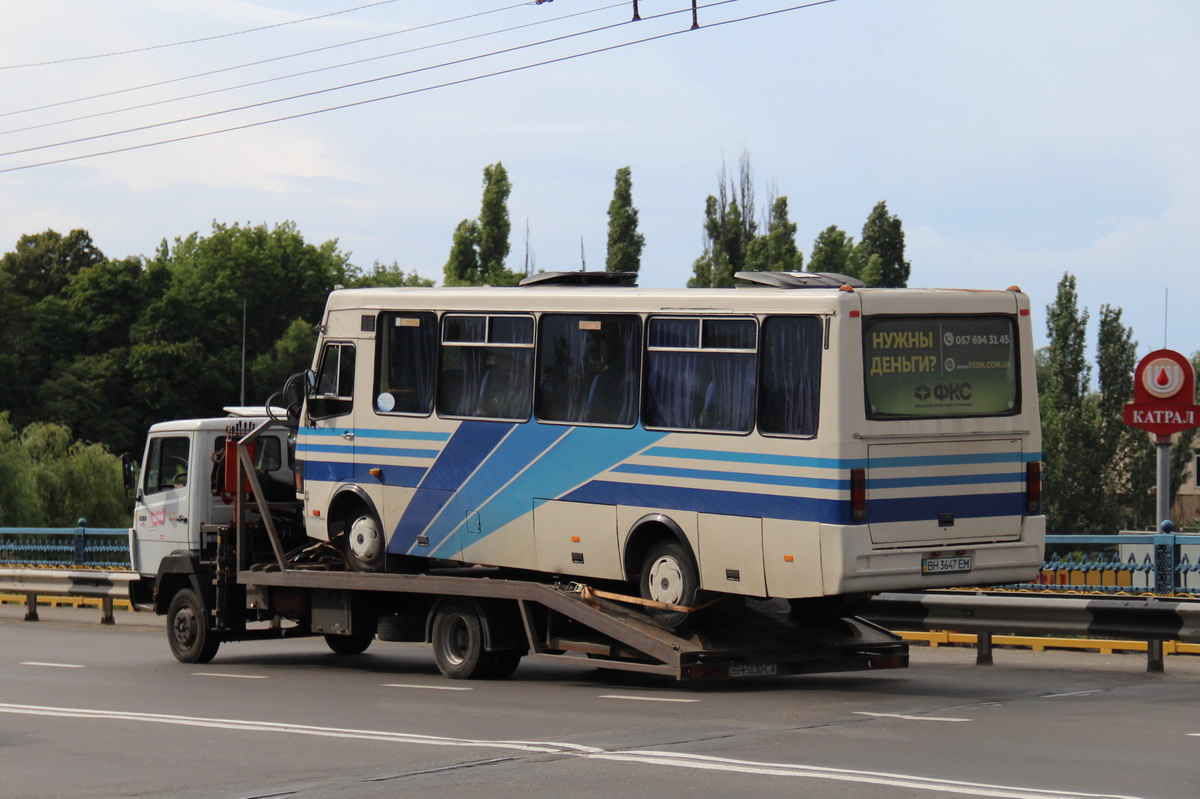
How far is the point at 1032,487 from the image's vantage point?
43.6 feet

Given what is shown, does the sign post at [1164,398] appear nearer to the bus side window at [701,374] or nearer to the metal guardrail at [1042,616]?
the metal guardrail at [1042,616]

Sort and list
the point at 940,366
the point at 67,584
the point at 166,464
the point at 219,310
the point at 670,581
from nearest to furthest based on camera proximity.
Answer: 1. the point at 940,366
2. the point at 670,581
3. the point at 166,464
4. the point at 67,584
5. the point at 219,310

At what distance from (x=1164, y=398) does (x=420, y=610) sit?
902cm

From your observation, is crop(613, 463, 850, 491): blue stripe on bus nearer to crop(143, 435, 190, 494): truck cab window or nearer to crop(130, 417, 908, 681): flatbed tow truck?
crop(130, 417, 908, 681): flatbed tow truck

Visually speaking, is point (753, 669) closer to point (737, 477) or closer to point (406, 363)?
point (737, 477)

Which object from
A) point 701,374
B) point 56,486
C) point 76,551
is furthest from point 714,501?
point 56,486

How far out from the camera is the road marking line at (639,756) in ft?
26.3

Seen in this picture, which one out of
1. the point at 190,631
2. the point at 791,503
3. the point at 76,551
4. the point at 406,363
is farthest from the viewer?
the point at 76,551

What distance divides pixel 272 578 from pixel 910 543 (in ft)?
22.2

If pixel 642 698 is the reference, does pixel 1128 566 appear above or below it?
above

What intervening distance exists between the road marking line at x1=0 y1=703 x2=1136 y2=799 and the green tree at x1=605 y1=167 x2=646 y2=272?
6834 cm

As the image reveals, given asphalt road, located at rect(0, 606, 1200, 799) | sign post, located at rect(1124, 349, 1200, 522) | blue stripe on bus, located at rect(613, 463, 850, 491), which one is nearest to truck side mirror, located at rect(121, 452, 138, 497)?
asphalt road, located at rect(0, 606, 1200, 799)

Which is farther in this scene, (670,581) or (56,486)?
(56,486)

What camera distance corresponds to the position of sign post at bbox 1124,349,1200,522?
60.4ft
